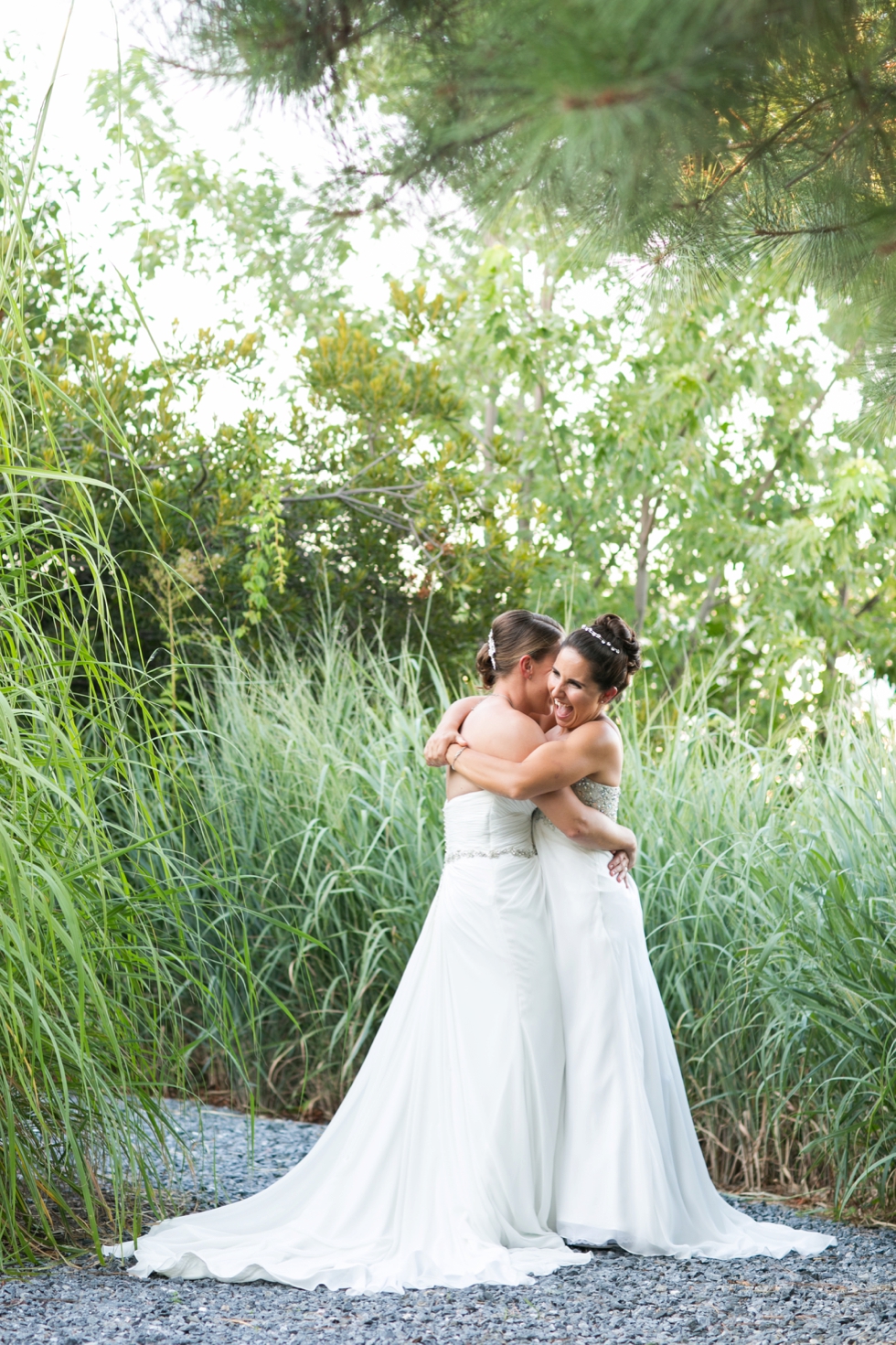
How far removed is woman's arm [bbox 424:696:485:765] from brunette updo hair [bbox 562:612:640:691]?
0.44 meters

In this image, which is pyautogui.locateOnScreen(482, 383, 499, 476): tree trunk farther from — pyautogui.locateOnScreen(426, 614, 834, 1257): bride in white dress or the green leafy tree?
the green leafy tree

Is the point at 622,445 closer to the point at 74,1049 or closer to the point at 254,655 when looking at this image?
the point at 254,655

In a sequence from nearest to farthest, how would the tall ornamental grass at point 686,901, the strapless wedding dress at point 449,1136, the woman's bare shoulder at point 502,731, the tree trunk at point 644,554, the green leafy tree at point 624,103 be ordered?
the green leafy tree at point 624,103
the strapless wedding dress at point 449,1136
the woman's bare shoulder at point 502,731
the tall ornamental grass at point 686,901
the tree trunk at point 644,554

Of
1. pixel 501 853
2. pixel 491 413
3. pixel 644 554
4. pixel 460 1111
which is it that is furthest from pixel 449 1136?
pixel 491 413

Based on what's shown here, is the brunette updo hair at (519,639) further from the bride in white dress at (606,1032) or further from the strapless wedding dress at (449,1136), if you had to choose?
the strapless wedding dress at (449,1136)

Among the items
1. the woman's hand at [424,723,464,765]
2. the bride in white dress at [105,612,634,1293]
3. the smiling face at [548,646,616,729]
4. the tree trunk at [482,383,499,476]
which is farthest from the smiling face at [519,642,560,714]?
the tree trunk at [482,383,499,476]

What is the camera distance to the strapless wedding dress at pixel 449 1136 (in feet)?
10.4

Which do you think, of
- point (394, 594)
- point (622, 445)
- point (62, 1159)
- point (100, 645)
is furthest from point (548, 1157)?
point (622, 445)

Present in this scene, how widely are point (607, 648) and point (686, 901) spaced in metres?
1.49

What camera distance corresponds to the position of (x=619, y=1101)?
3.57 m

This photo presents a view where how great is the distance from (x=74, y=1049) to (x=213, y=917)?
2.58 metres

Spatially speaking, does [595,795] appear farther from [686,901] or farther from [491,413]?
[491,413]

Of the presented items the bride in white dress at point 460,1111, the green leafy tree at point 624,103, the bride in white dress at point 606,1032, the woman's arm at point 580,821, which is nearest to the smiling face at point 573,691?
the bride in white dress at point 606,1032

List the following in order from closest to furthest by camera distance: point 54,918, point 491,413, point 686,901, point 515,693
Result: point 54,918 < point 515,693 < point 686,901 < point 491,413
